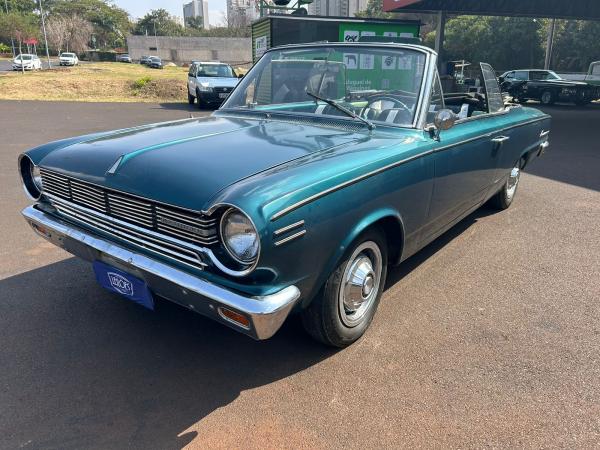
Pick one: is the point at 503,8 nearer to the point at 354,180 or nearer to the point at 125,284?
the point at 354,180

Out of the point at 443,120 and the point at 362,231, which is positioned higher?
the point at 443,120

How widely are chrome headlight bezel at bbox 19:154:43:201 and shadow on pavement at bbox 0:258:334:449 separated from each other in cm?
75

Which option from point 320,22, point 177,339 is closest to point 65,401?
point 177,339

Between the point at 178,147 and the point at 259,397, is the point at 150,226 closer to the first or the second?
the point at 178,147

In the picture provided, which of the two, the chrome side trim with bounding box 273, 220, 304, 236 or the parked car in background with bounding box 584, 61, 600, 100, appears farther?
the parked car in background with bounding box 584, 61, 600, 100

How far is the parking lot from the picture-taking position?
2.28 metres

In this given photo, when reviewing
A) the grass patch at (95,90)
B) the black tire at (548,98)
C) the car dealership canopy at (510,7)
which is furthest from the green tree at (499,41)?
the grass patch at (95,90)

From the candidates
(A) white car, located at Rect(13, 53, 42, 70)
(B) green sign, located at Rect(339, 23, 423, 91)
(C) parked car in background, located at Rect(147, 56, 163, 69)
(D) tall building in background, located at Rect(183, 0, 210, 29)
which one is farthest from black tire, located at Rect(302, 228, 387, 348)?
(D) tall building in background, located at Rect(183, 0, 210, 29)

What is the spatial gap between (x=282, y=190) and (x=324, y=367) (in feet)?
3.71

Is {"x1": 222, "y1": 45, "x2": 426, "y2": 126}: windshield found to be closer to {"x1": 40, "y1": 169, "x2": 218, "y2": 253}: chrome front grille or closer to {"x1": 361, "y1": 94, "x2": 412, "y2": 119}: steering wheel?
{"x1": 361, "y1": 94, "x2": 412, "y2": 119}: steering wheel

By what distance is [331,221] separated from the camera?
2383mm

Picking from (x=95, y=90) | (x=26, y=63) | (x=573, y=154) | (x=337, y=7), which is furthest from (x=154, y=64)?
(x=573, y=154)

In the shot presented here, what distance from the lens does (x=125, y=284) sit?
261 cm

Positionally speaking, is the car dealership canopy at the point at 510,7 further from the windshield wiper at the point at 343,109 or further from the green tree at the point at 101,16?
the green tree at the point at 101,16
